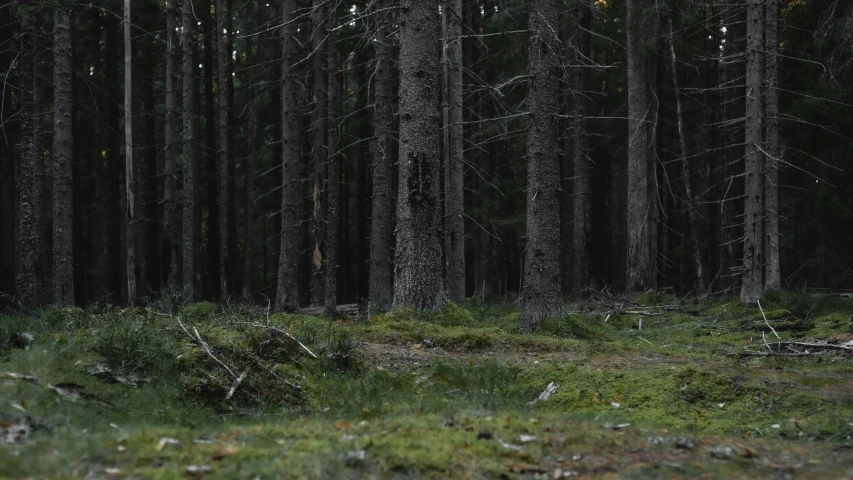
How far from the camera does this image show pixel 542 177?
1139cm

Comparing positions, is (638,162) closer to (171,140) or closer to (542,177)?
(542,177)

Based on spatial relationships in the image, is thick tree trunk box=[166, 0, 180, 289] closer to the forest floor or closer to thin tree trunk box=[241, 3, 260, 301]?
thin tree trunk box=[241, 3, 260, 301]

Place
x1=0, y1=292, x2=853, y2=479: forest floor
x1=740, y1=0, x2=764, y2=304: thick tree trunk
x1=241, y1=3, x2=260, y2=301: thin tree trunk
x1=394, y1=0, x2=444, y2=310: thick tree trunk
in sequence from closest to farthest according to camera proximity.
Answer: x1=0, y1=292, x2=853, y2=479: forest floor → x1=394, y1=0, x2=444, y2=310: thick tree trunk → x1=740, y1=0, x2=764, y2=304: thick tree trunk → x1=241, y1=3, x2=260, y2=301: thin tree trunk

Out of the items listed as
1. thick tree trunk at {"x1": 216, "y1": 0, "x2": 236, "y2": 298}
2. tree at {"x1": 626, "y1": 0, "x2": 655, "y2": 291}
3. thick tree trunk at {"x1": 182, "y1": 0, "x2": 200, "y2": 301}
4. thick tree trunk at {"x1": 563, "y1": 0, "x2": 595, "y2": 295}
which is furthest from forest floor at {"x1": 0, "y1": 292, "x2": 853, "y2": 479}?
thick tree trunk at {"x1": 216, "y1": 0, "x2": 236, "y2": 298}

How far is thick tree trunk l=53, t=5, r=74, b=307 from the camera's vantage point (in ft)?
51.1

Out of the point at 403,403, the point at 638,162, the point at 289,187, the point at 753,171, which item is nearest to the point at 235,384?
the point at 403,403

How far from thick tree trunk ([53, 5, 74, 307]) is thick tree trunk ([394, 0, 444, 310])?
9.21 m

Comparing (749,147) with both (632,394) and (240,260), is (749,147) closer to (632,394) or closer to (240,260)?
(632,394)

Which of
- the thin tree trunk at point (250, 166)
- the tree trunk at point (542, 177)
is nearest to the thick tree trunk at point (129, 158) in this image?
the thin tree trunk at point (250, 166)

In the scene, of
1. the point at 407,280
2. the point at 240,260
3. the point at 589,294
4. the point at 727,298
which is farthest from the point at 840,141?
the point at 240,260

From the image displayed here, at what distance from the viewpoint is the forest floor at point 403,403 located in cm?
423

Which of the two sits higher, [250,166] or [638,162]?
[250,166]

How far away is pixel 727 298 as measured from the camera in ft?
60.0

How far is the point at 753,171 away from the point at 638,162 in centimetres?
549
